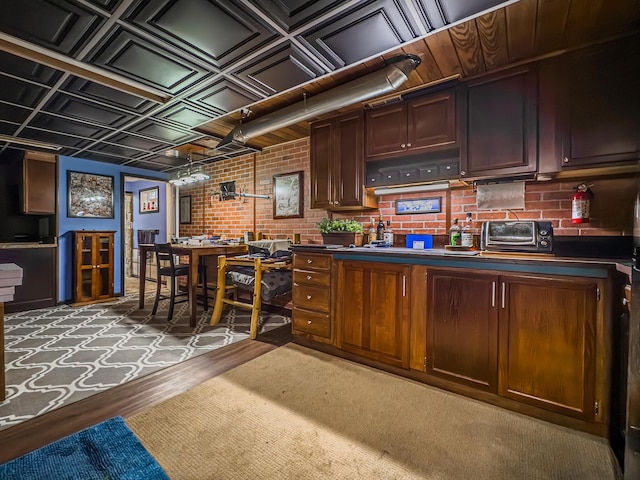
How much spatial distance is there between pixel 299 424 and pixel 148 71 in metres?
2.88

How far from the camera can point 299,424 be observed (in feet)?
5.72

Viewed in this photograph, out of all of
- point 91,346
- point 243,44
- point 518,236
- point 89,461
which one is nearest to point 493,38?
point 518,236

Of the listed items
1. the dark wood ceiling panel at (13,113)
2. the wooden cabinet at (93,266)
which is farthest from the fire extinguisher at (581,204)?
the wooden cabinet at (93,266)

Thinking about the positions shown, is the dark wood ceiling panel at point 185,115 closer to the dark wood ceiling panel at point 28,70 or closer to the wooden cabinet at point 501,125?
the dark wood ceiling panel at point 28,70

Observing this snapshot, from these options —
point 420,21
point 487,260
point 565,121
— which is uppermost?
point 420,21

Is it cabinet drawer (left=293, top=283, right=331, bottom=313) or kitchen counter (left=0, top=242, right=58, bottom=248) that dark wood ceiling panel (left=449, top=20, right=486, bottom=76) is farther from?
kitchen counter (left=0, top=242, right=58, bottom=248)

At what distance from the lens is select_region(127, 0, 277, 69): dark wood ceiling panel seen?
1687mm

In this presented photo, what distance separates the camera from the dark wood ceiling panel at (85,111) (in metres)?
2.85

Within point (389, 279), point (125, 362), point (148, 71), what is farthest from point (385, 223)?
point (125, 362)

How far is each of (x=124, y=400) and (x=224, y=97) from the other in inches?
105

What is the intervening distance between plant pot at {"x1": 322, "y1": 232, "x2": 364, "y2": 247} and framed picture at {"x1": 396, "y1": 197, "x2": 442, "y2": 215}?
510 millimetres

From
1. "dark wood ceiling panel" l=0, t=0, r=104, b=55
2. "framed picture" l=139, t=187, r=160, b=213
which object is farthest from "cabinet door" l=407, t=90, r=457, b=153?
"framed picture" l=139, t=187, r=160, b=213

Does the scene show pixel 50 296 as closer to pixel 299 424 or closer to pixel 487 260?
pixel 299 424

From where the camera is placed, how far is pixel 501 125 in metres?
2.20
